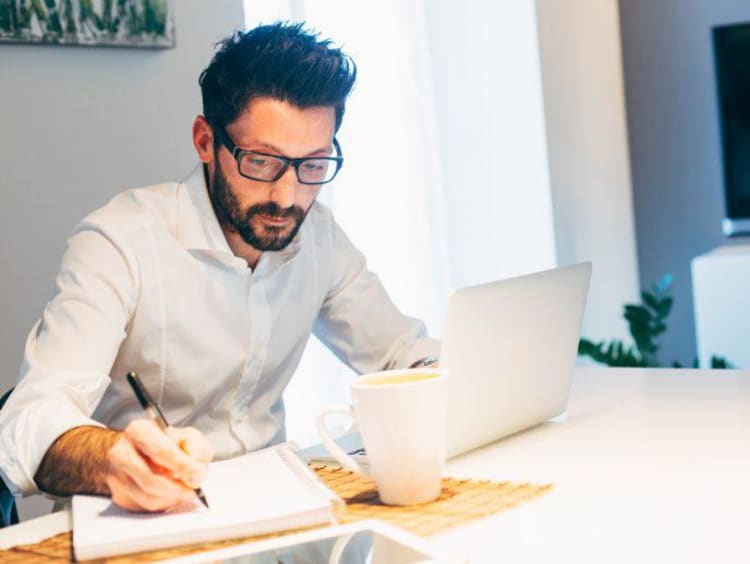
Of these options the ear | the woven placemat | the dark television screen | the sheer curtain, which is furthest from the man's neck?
the dark television screen

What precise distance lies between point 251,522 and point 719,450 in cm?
55

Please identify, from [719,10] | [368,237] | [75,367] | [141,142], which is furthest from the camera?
[719,10]

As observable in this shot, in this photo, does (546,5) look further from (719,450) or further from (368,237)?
(719,450)

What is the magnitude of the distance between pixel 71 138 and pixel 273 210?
1038 millimetres

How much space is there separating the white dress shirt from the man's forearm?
111 mm

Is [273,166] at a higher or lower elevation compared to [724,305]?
higher

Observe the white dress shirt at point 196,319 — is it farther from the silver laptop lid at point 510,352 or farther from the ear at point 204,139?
the silver laptop lid at point 510,352

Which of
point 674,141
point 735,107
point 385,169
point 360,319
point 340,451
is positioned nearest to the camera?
point 340,451

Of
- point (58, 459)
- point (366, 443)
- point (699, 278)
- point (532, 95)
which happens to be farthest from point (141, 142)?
point (699, 278)

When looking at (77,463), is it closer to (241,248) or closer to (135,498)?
(135,498)

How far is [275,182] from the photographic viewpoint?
5.26 ft

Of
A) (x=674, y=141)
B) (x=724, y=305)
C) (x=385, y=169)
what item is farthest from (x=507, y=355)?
(x=674, y=141)

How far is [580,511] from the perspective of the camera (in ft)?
3.50

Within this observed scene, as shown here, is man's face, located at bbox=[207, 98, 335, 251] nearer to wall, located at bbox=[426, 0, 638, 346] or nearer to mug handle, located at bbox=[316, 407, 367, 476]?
mug handle, located at bbox=[316, 407, 367, 476]
